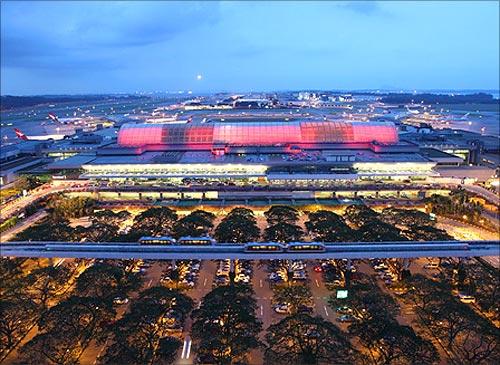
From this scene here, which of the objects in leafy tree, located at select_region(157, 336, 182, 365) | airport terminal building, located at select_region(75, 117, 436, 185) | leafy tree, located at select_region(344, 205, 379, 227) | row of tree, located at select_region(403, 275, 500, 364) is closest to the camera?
leafy tree, located at select_region(157, 336, 182, 365)

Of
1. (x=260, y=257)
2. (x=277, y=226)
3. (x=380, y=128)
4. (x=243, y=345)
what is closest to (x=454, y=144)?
(x=380, y=128)

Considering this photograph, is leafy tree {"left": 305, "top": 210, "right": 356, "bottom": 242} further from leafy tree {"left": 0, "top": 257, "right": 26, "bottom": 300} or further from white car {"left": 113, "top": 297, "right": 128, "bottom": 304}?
leafy tree {"left": 0, "top": 257, "right": 26, "bottom": 300}

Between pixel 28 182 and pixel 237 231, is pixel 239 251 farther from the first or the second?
pixel 28 182

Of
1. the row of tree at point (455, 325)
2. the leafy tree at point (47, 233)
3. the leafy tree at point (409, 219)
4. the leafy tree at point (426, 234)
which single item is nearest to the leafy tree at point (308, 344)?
the row of tree at point (455, 325)

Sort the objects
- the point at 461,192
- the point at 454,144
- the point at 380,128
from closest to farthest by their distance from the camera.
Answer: the point at 461,192 < the point at 380,128 < the point at 454,144

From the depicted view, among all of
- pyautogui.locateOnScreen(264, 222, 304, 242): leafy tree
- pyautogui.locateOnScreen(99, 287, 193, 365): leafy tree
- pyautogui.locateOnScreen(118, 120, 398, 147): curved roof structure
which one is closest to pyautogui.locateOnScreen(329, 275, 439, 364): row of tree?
pyautogui.locateOnScreen(264, 222, 304, 242): leafy tree

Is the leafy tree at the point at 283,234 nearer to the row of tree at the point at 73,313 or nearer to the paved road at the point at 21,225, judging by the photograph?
the row of tree at the point at 73,313

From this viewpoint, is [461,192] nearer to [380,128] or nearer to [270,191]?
[380,128]
